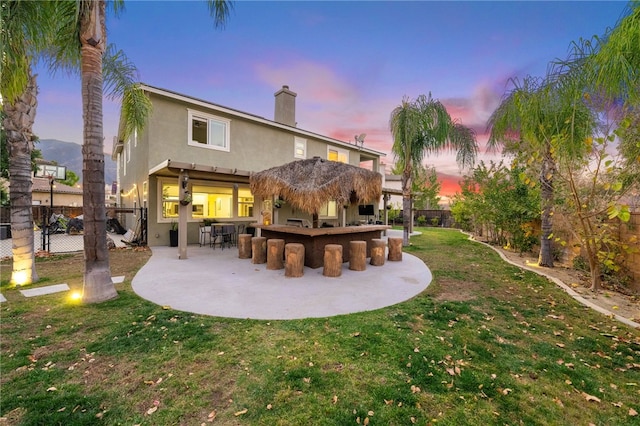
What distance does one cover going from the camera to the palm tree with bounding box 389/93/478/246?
1088 centimetres

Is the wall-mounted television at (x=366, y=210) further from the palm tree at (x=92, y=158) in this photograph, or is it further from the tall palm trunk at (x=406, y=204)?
the palm tree at (x=92, y=158)

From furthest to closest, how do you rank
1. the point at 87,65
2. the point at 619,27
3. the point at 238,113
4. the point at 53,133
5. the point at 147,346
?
the point at 53,133
the point at 238,113
the point at 87,65
the point at 619,27
the point at 147,346

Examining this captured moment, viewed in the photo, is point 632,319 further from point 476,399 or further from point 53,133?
point 53,133

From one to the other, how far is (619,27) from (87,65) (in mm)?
8022

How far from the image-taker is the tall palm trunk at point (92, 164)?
176 inches

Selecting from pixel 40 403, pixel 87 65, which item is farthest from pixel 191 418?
pixel 87 65

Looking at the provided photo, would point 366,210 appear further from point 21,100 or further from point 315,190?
point 21,100

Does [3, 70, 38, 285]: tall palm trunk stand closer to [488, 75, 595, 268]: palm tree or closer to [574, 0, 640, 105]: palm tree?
[574, 0, 640, 105]: palm tree

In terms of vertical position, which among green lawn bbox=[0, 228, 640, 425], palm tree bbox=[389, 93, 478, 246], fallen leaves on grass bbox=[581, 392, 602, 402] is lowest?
fallen leaves on grass bbox=[581, 392, 602, 402]

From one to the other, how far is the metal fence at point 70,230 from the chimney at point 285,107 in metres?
8.49

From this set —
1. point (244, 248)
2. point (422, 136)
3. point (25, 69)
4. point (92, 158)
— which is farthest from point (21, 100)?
point (422, 136)

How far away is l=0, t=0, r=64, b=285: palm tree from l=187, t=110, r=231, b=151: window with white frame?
5497mm

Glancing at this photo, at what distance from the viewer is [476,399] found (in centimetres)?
233

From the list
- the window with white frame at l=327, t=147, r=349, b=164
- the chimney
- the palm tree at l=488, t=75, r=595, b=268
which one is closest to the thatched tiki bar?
the palm tree at l=488, t=75, r=595, b=268
